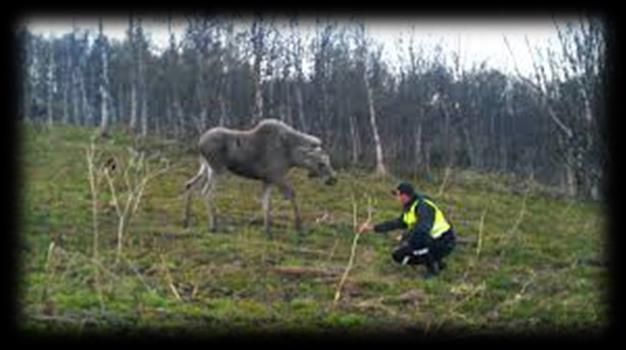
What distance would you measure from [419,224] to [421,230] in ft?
0.32

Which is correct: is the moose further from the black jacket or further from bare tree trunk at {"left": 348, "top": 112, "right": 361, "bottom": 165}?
bare tree trunk at {"left": 348, "top": 112, "right": 361, "bottom": 165}

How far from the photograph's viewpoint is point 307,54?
29.5 meters

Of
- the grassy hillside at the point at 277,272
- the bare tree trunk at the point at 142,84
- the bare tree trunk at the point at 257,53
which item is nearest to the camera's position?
the grassy hillside at the point at 277,272

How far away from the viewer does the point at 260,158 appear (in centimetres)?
1242

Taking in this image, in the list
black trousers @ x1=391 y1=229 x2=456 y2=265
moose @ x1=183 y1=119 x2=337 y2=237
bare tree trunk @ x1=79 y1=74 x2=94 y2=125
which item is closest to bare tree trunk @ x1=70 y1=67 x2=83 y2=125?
bare tree trunk @ x1=79 y1=74 x2=94 y2=125

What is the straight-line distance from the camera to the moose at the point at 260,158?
12.3m

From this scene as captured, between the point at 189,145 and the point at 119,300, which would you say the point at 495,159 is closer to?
the point at 189,145

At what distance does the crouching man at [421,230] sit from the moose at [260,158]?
10.5 ft

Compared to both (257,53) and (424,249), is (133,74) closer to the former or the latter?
(257,53)

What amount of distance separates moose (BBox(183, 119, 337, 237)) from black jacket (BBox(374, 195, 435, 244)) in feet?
10.8

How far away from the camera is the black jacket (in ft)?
29.7

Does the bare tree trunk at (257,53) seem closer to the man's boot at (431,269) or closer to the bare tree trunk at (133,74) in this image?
the bare tree trunk at (133,74)

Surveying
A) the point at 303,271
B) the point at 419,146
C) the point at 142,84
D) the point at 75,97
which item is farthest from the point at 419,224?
the point at 75,97

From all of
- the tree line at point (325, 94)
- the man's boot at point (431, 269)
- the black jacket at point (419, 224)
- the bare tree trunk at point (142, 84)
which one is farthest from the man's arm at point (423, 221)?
the bare tree trunk at point (142, 84)
